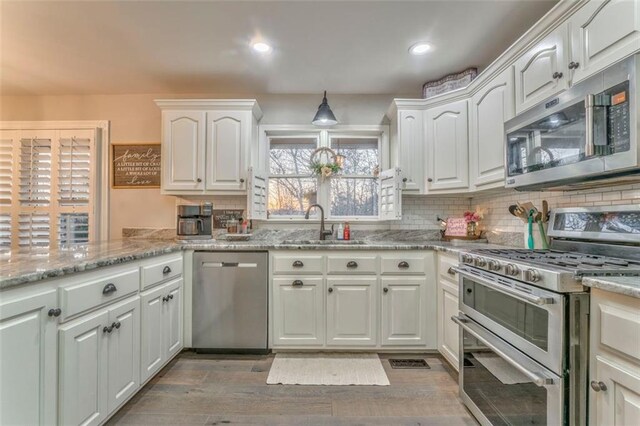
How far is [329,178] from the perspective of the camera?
328 cm

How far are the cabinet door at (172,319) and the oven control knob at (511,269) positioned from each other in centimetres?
216

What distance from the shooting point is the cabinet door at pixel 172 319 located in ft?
7.28

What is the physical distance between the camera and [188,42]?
238 centimetres

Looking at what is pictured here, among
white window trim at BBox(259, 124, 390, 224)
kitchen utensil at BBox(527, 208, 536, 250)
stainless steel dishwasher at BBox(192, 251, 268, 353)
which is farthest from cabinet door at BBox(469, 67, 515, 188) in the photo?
stainless steel dishwasher at BBox(192, 251, 268, 353)

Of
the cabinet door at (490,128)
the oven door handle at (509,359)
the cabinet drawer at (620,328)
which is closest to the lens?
the cabinet drawer at (620,328)

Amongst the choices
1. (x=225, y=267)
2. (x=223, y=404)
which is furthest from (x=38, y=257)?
(x=223, y=404)

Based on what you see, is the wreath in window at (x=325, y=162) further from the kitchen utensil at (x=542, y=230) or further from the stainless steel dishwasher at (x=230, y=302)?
the kitchen utensil at (x=542, y=230)

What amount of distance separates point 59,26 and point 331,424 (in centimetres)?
322

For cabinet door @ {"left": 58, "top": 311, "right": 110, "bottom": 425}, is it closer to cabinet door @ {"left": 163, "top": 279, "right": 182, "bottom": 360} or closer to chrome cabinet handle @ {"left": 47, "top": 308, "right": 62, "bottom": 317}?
chrome cabinet handle @ {"left": 47, "top": 308, "right": 62, "bottom": 317}

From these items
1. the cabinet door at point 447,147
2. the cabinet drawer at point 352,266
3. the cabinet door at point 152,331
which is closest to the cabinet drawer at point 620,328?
the cabinet drawer at point 352,266

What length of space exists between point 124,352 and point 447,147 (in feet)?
9.31

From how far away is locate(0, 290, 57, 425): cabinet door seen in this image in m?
1.08

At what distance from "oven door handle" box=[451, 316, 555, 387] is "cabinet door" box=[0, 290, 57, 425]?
1946 mm

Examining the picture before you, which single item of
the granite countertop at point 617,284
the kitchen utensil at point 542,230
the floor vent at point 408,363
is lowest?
the floor vent at point 408,363
